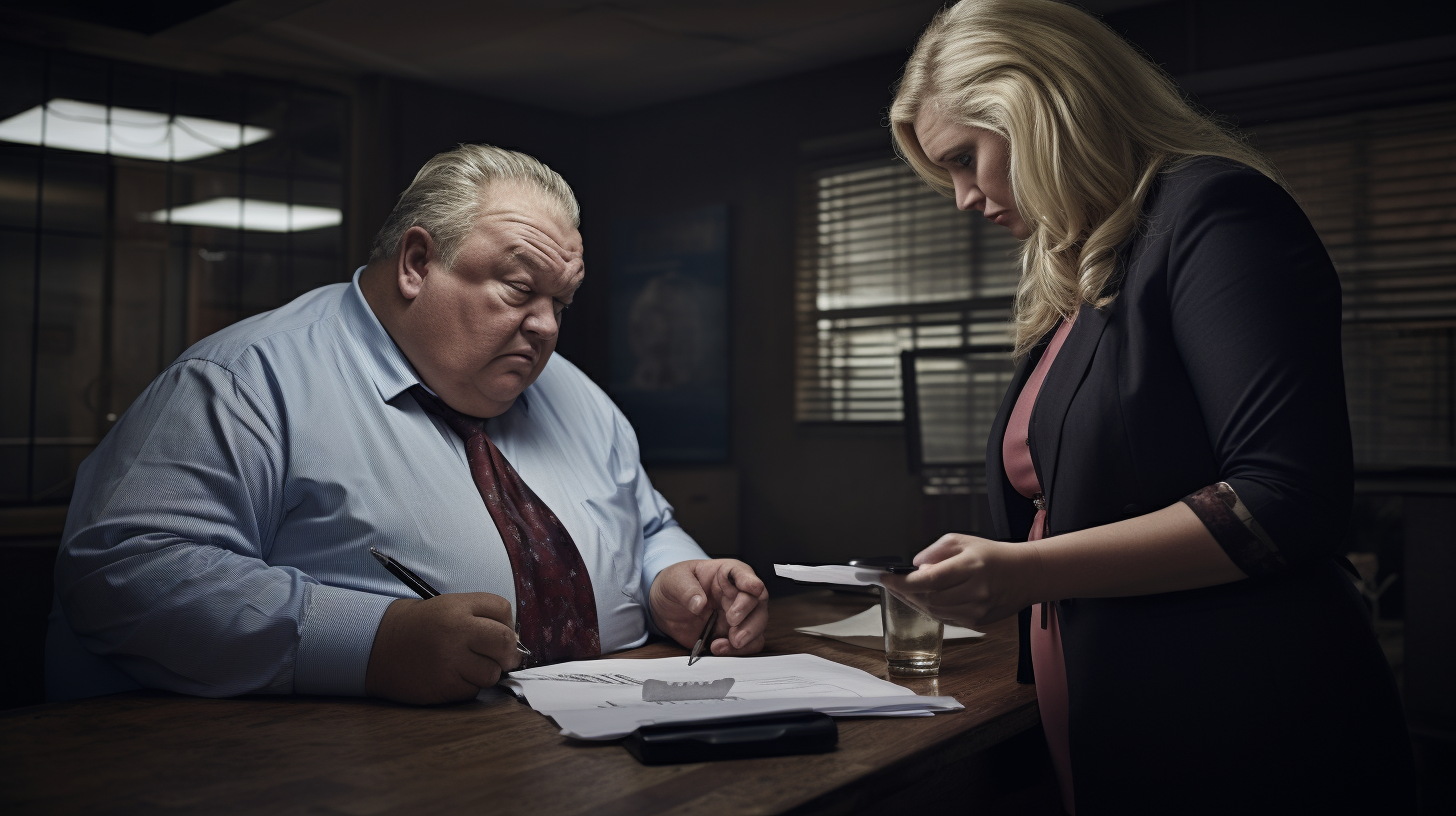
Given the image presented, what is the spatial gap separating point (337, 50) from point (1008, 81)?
144 inches

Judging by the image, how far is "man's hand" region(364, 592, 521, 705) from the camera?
1.10 metres

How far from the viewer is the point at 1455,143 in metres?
3.05

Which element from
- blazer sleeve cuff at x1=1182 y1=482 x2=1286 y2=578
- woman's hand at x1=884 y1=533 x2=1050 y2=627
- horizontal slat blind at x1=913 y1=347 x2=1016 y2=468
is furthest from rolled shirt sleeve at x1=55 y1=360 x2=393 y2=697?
horizontal slat blind at x1=913 y1=347 x2=1016 y2=468

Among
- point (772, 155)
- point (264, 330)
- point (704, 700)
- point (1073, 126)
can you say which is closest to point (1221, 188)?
point (1073, 126)

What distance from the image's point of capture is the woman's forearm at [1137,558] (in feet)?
3.21

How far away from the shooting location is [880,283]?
431 cm

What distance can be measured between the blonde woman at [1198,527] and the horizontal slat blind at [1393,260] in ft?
8.15

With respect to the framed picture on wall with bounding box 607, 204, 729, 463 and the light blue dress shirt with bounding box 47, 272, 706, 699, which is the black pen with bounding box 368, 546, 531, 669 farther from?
the framed picture on wall with bounding box 607, 204, 729, 463

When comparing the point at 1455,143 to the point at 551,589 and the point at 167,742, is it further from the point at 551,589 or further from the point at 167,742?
the point at 167,742

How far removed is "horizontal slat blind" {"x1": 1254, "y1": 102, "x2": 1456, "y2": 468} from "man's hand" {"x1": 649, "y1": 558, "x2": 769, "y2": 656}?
2.56 meters

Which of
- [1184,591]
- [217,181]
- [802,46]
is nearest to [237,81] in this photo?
[217,181]

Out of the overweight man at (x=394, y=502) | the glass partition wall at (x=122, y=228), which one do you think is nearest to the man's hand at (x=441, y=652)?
the overweight man at (x=394, y=502)

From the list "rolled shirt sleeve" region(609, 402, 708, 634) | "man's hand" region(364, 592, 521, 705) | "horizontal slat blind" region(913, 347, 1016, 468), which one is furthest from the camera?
"horizontal slat blind" region(913, 347, 1016, 468)

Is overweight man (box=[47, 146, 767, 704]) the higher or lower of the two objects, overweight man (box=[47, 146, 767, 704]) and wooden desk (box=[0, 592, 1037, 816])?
the higher
